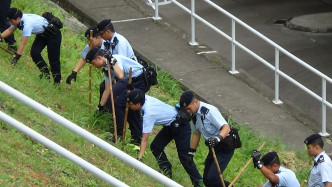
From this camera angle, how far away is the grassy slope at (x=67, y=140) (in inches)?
360

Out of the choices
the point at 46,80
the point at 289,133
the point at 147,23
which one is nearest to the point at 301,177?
the point at 289,133

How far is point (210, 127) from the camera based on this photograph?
10453 mm

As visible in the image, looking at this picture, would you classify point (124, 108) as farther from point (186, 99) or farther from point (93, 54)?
point (186, 99)

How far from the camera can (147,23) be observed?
16.2m

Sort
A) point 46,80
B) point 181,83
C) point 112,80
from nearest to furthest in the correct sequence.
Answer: point 112,80, point 46,80, point 181,83

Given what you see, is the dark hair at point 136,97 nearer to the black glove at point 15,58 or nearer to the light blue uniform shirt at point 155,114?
the light blue uniform shirt at point 155,114

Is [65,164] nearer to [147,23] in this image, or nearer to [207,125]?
[207,125]

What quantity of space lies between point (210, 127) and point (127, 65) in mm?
1645

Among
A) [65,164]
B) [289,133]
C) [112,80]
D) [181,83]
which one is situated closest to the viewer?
[65,164]

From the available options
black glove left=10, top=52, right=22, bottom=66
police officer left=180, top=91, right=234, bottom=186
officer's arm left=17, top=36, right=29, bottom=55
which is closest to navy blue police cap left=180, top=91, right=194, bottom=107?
police officer left=180, top=91, right=234, bottom=186

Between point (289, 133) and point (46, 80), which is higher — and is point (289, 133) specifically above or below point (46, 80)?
below

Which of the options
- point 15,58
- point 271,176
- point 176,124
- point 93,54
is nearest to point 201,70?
point 15,58

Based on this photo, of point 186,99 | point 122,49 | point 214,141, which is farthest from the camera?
point 122,49

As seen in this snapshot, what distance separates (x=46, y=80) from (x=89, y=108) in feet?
2.31
